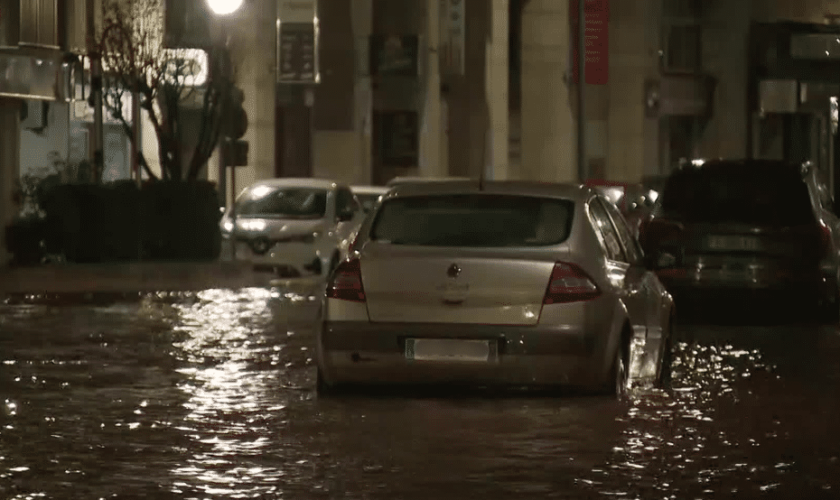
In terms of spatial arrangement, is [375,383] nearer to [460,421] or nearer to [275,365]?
[460,421]

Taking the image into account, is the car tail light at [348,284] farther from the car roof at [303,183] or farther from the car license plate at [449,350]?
the car roof at [303,183]

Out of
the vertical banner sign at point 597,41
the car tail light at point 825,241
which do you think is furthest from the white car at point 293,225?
the vertical banner sign at point 597,41

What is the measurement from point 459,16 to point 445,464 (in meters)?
45.4

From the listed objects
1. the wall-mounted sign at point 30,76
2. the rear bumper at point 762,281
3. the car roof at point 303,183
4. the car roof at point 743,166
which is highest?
the wall-mounted sign at point 30,76

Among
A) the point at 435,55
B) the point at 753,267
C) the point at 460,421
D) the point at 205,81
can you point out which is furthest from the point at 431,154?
the point at 460,421

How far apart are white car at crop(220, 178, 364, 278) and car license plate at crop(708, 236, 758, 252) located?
944cm

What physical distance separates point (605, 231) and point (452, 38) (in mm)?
41548

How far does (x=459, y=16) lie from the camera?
56.1m

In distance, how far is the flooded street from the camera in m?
10.6

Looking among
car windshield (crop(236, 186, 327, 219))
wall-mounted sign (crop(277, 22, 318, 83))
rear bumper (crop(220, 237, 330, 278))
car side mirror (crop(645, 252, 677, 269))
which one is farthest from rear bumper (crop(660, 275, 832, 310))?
wall-mounted sign (crop(277, 22, 318, 83))

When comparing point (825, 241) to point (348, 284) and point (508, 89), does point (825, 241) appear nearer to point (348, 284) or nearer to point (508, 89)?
point (348, 284)

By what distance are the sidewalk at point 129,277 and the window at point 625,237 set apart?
12597 millimetres

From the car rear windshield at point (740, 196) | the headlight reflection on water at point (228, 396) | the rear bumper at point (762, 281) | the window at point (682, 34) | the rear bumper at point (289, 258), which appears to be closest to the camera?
the headlight reflection on water at point (228, 396)

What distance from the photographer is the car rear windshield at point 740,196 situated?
22266 millimetres
